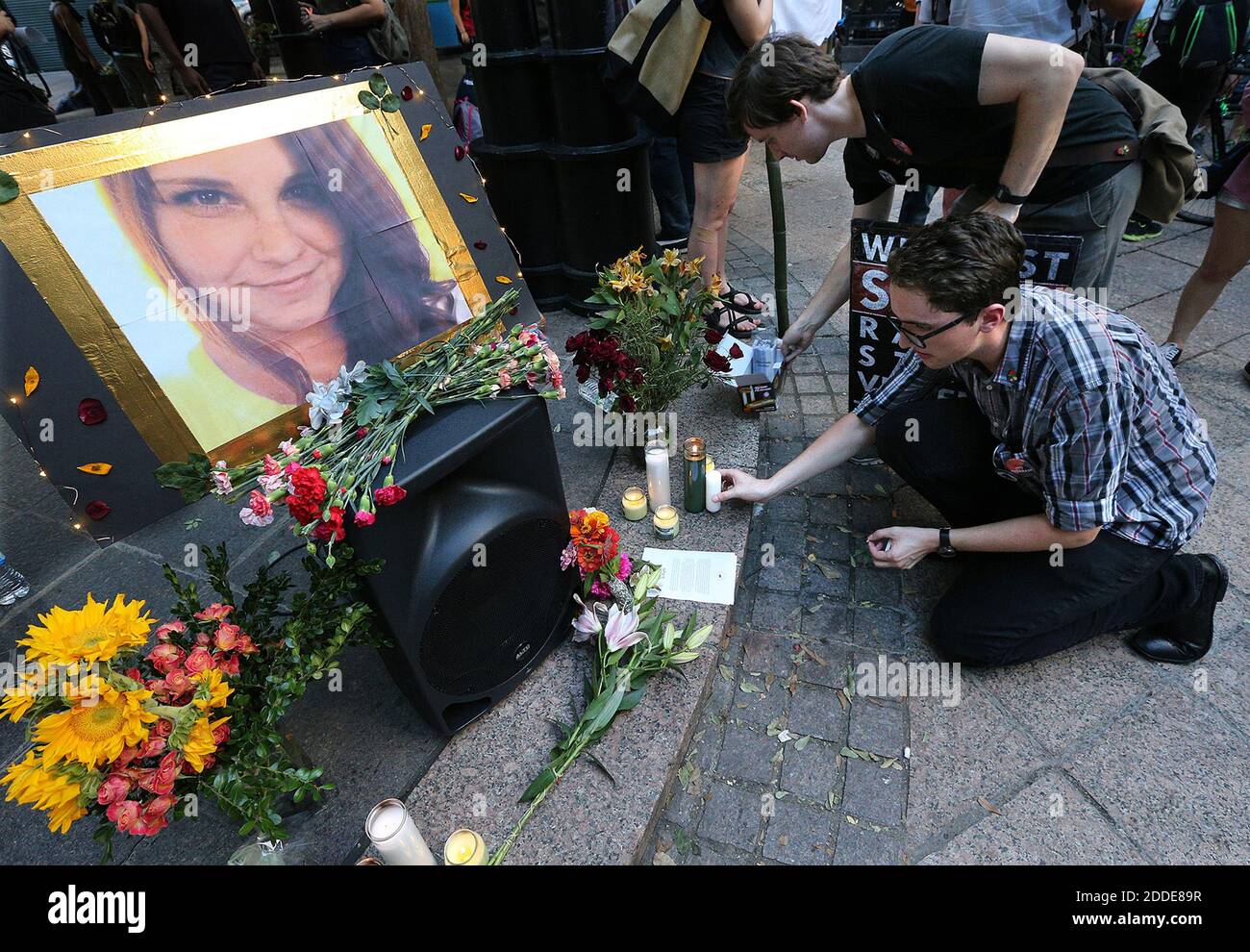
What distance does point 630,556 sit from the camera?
8.11ft

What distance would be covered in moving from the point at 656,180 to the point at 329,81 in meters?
3.21

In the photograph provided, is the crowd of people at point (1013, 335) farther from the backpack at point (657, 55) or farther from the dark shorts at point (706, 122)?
the dark shorts at point (706, 122)

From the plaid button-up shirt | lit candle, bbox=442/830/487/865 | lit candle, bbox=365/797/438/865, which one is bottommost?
lit candle, bbox=442/830/487/865

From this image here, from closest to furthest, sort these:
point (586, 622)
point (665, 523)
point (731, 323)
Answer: point (586, 622) → point (665, 523) → point (731, 323)

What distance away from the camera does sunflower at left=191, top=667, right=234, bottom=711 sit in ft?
4.30

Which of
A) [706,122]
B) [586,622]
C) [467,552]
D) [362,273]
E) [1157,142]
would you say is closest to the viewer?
[467,552]

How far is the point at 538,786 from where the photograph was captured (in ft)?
5.81

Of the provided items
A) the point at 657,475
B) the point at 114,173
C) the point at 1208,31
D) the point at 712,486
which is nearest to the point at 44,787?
the point at 114,173

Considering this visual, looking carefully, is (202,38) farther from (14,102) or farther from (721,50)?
(721,50)

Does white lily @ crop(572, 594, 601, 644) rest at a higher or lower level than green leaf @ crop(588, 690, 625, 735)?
higher

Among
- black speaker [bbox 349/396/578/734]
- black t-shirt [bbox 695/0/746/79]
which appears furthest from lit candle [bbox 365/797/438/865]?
black t-shirt [bbox 695/0/746/79]

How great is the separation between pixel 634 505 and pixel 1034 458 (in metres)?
1.36

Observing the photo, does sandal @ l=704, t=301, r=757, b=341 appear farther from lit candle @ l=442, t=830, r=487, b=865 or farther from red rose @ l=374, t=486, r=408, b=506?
lit candle @ l=442, t=830, r=487, b=865

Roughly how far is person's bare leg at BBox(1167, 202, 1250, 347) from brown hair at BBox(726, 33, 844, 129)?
2123mm
